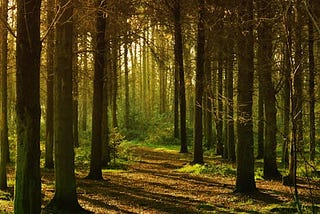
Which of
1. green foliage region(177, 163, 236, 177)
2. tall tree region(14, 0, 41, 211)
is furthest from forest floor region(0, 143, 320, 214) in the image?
tall tree region(14, 0, 41, 211)

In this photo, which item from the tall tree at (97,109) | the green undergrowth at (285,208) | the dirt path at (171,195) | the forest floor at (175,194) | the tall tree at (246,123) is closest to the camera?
the green undergrowth at (285,208)

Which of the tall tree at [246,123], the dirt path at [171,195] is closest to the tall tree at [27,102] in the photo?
the dirt path at [171,195]

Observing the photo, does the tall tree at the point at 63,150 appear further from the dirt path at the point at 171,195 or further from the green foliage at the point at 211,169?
the green foliage at the point at 211,169

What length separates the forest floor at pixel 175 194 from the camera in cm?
948

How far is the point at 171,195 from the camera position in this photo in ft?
→ 38.2

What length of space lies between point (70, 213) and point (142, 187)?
490 centimetres

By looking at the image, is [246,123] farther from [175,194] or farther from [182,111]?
[182,111]

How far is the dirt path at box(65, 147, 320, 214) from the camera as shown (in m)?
9.62

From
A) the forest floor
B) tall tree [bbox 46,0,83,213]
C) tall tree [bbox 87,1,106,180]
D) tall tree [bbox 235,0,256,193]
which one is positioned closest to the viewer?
tall tree [bbox 46,0,83,213]

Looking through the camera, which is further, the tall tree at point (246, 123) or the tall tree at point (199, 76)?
the tall tree at point (199, 76)

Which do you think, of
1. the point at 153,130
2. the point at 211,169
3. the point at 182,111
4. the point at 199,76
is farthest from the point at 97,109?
the point at 153,130

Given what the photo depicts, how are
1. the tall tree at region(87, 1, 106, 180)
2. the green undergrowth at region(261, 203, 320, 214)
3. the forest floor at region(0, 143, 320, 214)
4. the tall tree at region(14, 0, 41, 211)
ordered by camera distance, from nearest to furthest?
1. the tall tree at region(14, 0, 41, 211)
2. the green undergrowth at region(261, 203, 320, 214)
3. the forest floor at region(0, 143, 320, 214)
4. the tall tree at region(87, 1, 106, 180)

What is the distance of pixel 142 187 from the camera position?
13141 mm

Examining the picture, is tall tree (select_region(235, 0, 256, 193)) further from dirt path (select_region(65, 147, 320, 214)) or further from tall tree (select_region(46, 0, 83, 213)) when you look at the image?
tall tree (select_region(46, 0, 83, 213))
